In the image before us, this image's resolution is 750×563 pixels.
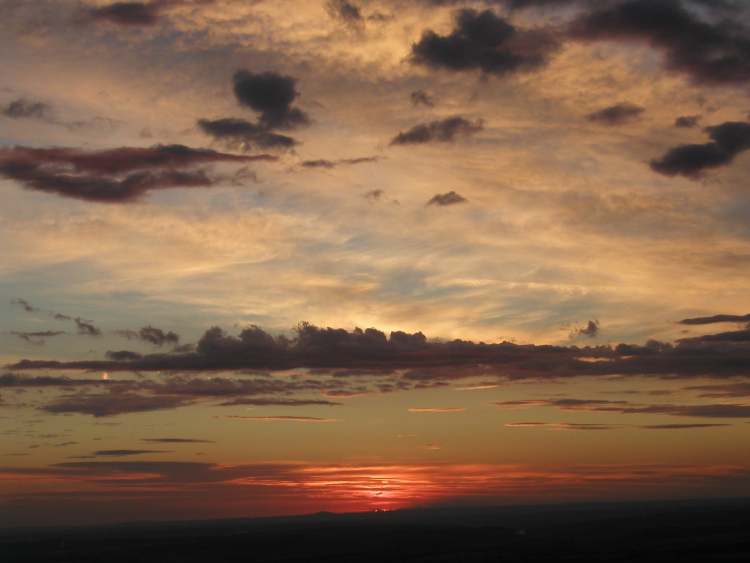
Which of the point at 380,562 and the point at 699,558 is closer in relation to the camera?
the point at 699,558

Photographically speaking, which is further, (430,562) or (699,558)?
(430,562)

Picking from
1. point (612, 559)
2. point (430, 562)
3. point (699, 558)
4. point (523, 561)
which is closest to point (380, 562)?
point (430, 562)

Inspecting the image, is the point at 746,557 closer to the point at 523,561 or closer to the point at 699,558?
the point at 699,558

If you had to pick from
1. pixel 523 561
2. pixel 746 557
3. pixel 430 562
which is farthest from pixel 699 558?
pixel 430 562

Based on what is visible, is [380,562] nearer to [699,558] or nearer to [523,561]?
[523,561]

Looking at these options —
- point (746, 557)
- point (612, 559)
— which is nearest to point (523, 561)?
point (612, 559)

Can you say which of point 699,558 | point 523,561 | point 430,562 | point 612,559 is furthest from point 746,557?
point 430,562

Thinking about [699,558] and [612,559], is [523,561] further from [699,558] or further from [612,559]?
[699,558]

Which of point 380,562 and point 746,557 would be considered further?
point 380,562
